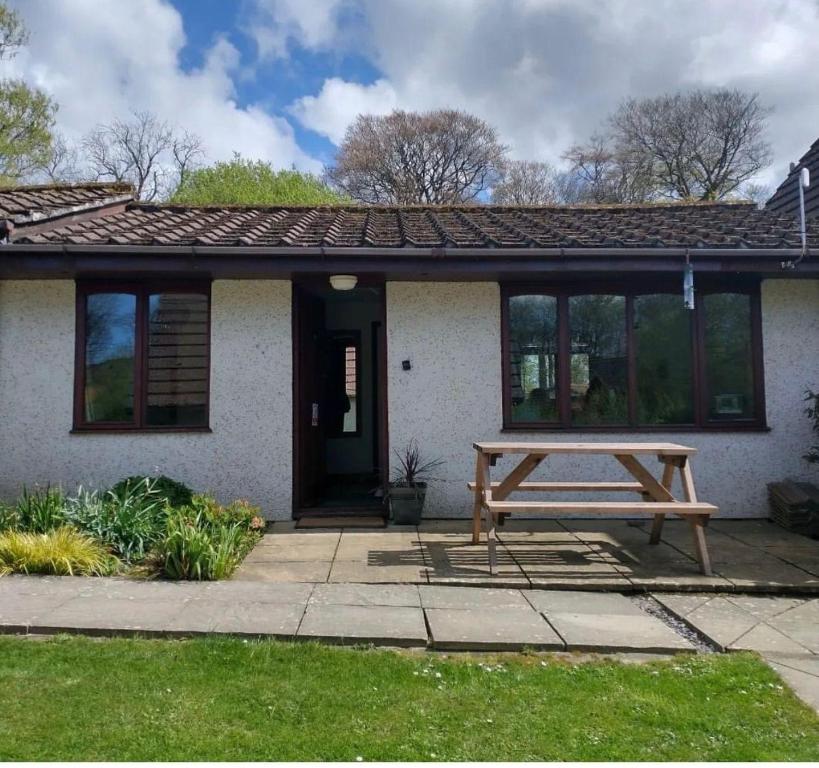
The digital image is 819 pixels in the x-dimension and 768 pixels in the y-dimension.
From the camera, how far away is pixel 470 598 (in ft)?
15.1

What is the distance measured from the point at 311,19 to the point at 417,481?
22.9 ft

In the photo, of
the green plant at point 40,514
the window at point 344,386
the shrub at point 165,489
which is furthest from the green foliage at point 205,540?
the window at point 344,386

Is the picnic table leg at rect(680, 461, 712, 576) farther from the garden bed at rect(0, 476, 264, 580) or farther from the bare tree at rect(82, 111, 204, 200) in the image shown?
the bare tree at rect(82, 111, 204, 200)

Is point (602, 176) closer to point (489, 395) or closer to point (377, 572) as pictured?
point (489, 395)

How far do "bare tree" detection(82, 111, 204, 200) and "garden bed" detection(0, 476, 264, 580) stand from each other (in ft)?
89.2

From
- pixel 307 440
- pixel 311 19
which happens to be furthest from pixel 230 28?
pixel 307 440

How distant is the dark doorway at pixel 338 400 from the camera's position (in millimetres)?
7473

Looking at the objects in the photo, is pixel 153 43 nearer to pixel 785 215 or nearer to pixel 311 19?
pixel 311 19

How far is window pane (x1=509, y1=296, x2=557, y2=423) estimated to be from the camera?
7.44 metres

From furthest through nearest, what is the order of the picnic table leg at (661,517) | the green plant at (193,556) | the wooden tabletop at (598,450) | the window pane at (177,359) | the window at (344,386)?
the window at (344,386) < the window pane at (177,359) < the picnic table leg at (661,517) < the wooden tabletop at (598,450) < the green plant at (193,556)

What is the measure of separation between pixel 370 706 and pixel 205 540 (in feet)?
8.76

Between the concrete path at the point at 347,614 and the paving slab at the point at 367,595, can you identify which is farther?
the paving slab at the point at 367,595

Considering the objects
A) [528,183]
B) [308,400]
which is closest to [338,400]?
[308,400]

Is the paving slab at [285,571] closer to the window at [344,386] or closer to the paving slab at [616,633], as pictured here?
the paving slab at [616,633]
